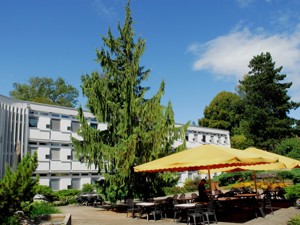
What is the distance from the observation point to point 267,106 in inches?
2130

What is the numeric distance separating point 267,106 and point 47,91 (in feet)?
126

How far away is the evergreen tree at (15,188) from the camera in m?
11.3

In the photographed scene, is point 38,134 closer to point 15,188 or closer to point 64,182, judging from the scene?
point 64,182

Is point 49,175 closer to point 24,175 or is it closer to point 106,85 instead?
point 106,85

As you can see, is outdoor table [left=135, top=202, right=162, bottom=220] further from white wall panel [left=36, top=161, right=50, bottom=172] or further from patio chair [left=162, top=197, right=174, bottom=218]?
white wall panel [left=36, top=161, right=50, bottom=172]

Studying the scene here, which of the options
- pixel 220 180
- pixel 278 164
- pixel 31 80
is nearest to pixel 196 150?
pixel 278 164

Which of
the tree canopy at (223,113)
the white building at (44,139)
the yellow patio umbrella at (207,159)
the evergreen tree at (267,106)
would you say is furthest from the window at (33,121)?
the tree canopy at (223,113)

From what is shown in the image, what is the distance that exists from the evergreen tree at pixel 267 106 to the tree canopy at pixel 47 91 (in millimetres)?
32213

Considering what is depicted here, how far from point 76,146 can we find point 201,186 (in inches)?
291

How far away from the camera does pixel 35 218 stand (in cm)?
1356

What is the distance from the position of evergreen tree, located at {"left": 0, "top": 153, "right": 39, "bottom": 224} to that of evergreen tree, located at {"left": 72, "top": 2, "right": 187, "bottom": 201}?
5577 mm

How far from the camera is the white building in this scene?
25828 mm

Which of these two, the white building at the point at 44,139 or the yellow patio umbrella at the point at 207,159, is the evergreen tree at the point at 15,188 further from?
the white building at the point at 44,139

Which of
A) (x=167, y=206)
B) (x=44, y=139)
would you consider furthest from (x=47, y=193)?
(x=167, y=206)
